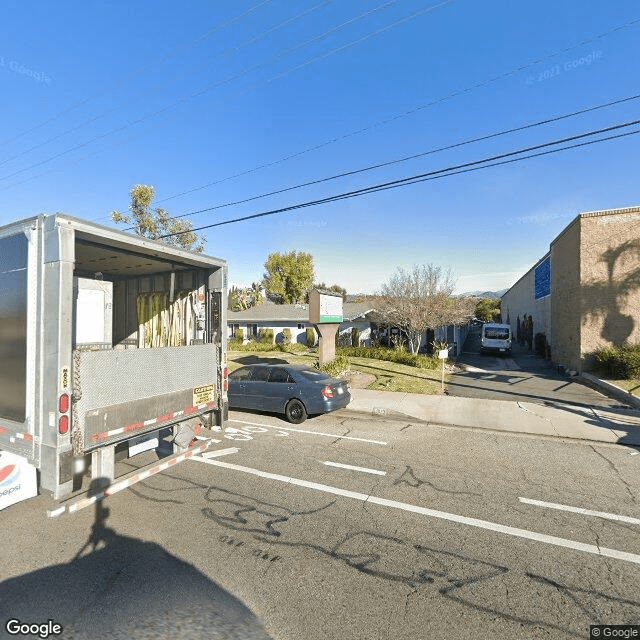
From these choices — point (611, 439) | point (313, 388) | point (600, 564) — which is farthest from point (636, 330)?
point (600, 564)

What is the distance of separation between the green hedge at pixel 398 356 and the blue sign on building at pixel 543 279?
1140 centimetres

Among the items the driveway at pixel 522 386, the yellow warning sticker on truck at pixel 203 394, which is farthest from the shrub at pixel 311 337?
the yellow warning sticker on truck at pixel 203 394

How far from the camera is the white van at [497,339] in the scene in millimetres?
26859

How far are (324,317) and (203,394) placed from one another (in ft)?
36.7

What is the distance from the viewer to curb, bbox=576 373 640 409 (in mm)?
11959

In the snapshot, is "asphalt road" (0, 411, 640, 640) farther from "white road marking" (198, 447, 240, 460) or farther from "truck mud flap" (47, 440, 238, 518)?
"truck mud flap" (47, 440, 238, 518)

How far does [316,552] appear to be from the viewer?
13.9ft

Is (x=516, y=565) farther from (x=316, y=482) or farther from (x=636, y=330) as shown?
(x=636, y=330)

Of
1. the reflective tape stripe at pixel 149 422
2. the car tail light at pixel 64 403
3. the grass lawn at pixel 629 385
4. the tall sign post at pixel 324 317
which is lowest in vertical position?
the grass lawn at pixel 629 385

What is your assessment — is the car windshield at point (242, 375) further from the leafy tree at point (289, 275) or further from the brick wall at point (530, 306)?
the leafy tree at point (289, 275)

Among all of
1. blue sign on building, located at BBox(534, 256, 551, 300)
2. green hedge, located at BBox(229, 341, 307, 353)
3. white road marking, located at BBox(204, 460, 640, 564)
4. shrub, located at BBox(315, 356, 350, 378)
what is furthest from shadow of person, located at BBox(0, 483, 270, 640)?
blue sign on building, located at BBox(534, 256, 551, 300)

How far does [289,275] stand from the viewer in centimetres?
5228

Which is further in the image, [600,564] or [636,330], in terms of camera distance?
[636,330]

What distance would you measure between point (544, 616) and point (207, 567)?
3.17 metres
